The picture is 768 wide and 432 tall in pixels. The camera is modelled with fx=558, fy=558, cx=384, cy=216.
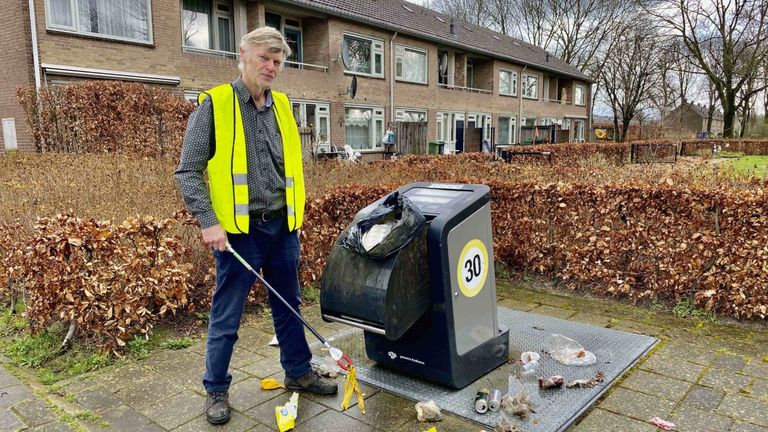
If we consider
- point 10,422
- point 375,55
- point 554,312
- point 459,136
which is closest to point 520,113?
point 459,136

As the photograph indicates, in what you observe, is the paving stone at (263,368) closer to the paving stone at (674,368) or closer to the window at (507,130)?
the paving stone at (674,368)

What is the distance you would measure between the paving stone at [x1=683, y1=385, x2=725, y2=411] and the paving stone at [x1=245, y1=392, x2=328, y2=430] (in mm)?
1979

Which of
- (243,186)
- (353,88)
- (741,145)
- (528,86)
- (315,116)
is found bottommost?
(243,186)

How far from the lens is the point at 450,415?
289 cm

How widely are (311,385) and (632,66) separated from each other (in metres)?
34.9

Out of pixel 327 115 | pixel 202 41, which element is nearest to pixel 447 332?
pixel 202 41

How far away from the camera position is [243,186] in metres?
2.75

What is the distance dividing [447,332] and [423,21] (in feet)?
84.6

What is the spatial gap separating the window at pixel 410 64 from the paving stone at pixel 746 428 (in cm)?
2174

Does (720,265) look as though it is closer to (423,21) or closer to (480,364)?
(480,364)

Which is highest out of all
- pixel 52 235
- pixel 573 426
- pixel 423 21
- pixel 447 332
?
pixel 423 21

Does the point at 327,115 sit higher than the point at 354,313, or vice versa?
the point at 327,115

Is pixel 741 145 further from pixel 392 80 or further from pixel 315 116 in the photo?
pixel 315 116

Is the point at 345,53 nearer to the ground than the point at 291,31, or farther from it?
nearer to the ground
